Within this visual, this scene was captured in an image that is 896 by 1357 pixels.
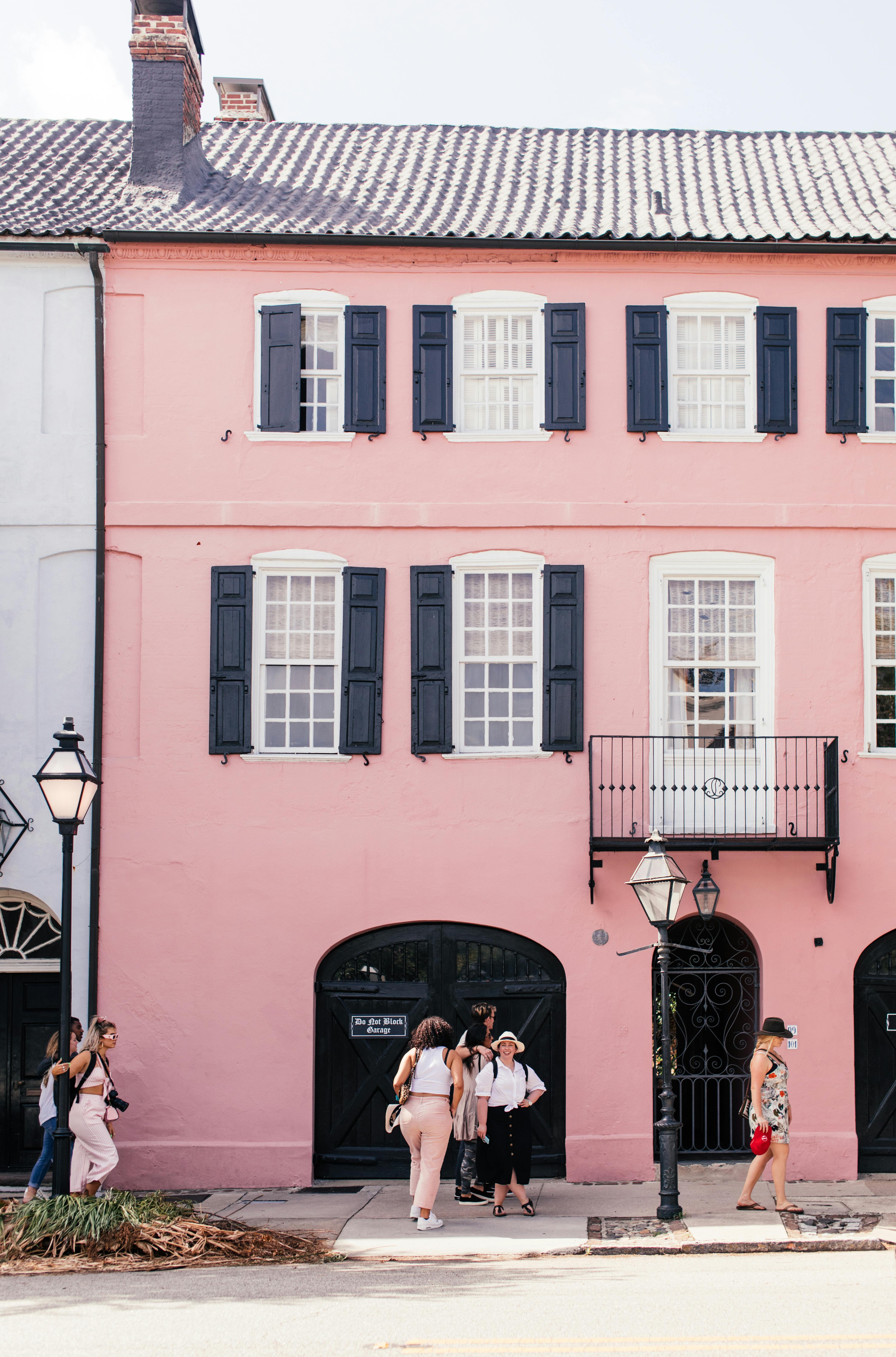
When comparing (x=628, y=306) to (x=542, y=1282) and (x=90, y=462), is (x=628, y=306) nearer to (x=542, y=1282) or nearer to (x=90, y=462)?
(x=90, y=462)

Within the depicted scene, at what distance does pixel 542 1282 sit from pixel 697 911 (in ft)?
16.5

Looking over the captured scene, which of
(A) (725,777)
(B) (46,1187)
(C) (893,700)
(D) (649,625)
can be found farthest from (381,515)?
(B) (46,1187)

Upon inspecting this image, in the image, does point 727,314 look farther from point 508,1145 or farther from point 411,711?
point 508,1145

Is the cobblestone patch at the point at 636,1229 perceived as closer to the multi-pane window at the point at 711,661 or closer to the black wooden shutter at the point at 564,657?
the black wooden shutter at the point at 564,657

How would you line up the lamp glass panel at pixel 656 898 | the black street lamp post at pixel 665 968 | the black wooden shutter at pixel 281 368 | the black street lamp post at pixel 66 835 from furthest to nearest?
the black wooden shutter at pixel 281 368 → the lamp glass panel at pixel 656 898 → the black street lamp post at pixel 665 968 → the black street lamp post at pixel 66 835

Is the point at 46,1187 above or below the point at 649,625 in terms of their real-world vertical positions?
below

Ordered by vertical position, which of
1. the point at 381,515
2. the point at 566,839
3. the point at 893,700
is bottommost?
the point at 566,839

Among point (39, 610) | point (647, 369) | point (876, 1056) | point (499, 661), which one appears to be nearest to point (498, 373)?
point (647, 369)

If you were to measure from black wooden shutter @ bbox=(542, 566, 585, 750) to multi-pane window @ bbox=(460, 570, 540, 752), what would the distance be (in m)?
0.16

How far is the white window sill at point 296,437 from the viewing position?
14.3m

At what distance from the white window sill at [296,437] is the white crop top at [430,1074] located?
20.8 feet

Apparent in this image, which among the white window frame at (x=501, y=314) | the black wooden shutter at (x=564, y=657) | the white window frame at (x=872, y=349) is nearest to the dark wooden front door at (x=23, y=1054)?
the black wooden shutter at (x=564, y=657)

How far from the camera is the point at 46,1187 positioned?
13406 mm

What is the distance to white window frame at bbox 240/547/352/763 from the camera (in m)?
14.1
